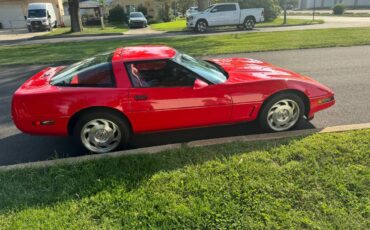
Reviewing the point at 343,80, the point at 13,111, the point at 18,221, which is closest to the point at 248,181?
the point at 18,221

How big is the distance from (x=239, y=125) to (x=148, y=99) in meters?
1.53

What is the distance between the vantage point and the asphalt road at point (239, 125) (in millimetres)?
4051

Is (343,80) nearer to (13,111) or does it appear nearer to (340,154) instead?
(340,154)

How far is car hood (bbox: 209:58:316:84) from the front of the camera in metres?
3.99

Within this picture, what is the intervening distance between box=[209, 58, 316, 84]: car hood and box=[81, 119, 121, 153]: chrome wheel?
1.65 metres

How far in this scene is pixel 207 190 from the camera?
114 inches

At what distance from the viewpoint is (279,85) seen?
3.92m

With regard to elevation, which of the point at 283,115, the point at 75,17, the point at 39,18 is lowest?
the point at 283,115

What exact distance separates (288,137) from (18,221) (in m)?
3.15

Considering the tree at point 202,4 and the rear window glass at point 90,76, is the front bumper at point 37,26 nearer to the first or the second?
the tree at point 202,4

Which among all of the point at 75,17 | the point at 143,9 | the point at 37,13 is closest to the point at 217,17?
the point at 75,17

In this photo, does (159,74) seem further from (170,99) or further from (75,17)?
(75,17)

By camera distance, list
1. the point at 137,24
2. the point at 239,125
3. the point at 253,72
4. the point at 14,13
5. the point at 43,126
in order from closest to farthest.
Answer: the point at 43,126
the point at 253,72
the point at 239,125
the point at 137,24
the point at 14,13

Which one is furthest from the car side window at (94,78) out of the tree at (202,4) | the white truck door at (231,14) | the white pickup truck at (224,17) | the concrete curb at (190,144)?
the tree at (202,4)
